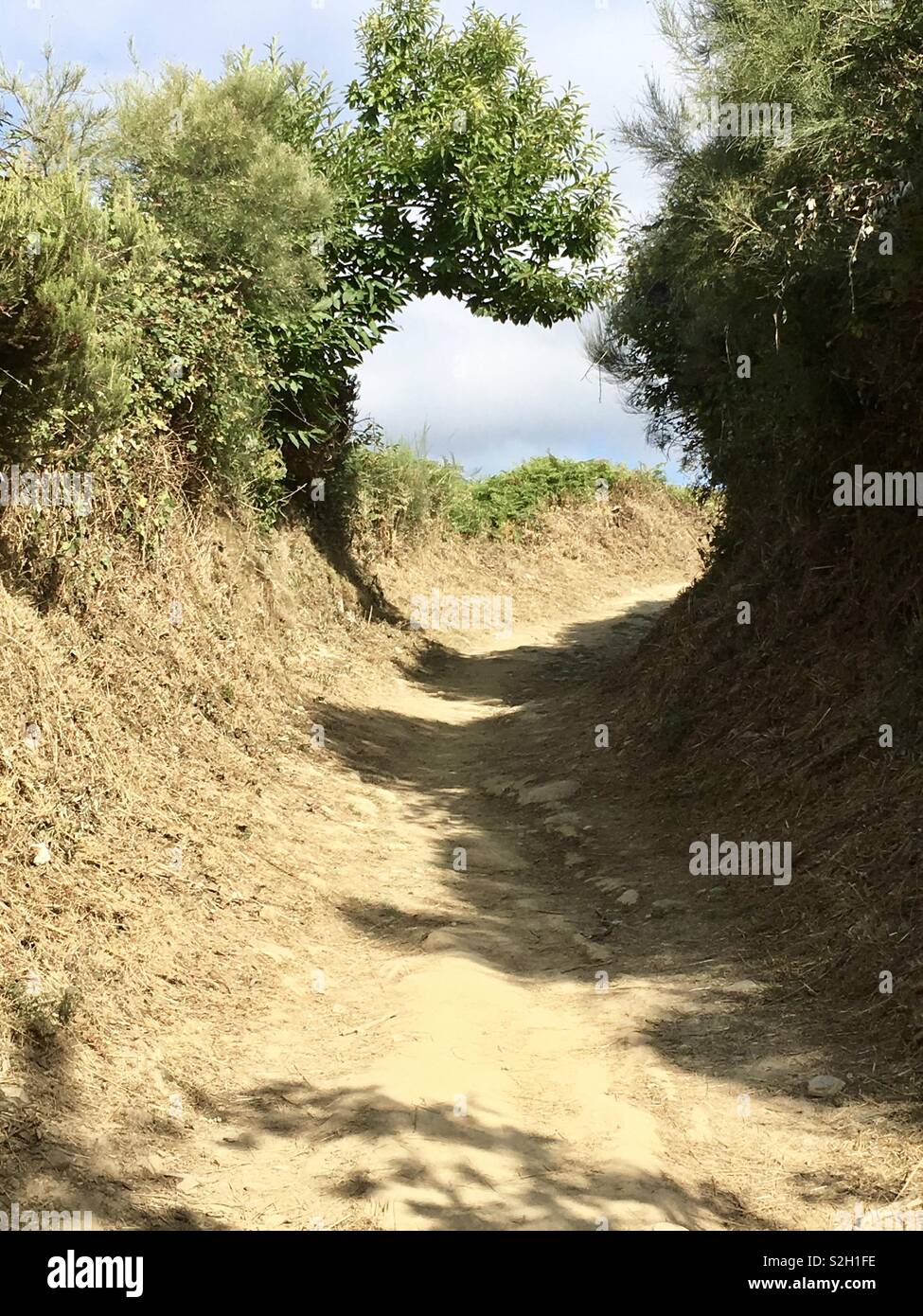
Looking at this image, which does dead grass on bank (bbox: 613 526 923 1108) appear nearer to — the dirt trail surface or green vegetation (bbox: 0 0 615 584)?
the dirt trail surface

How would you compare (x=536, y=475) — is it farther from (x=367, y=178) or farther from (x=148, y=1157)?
(x=148, y=1157)

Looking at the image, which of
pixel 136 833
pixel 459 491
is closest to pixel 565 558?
pixel 459 491

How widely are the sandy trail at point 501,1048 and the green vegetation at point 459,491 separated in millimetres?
10579

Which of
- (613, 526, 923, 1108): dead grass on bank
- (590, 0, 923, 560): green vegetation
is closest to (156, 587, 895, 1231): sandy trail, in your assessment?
(613, 526, 923, 1108): dead grass on bank

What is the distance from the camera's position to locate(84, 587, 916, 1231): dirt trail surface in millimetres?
5066

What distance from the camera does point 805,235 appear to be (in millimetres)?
8453

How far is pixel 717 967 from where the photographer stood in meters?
7.41

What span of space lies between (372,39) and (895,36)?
1164 centimetres

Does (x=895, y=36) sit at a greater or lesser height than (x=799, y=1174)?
greater

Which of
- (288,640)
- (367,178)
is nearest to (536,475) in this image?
(367,178)

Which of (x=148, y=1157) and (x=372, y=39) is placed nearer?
(x=148, y=1157)

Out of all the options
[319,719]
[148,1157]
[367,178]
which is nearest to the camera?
[148,1157]

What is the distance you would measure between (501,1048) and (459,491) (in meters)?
20.4
